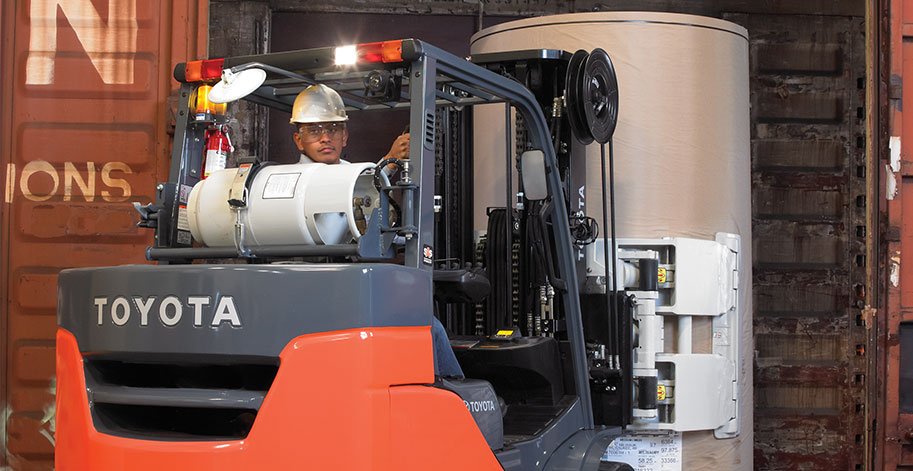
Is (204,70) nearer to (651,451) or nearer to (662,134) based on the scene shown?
(662,134)

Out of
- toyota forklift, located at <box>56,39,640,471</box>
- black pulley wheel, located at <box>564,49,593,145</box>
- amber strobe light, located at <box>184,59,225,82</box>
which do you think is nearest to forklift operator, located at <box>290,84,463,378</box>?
toyota forklift, located at <box>56,39,640,471</box>

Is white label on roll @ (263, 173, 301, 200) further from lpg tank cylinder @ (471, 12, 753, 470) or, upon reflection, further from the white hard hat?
lpg tank cylinder @ (471, 12, 753, 470)

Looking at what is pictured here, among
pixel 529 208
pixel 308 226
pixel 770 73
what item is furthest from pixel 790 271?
pixel 308 226

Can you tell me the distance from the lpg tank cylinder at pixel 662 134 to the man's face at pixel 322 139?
1.66 meters

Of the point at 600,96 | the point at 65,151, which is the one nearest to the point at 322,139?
the point at 600,96

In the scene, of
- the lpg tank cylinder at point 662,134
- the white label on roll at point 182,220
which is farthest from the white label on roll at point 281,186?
the lpg tank cylinder at point 662,134

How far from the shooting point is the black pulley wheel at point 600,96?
508 centimetres

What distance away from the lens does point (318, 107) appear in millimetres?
4219

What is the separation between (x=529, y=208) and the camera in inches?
196

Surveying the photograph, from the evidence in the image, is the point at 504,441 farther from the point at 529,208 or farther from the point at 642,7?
the point at 642,7

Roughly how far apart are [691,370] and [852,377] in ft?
8.51

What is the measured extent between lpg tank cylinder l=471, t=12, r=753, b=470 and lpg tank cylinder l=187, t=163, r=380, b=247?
2.07 metres

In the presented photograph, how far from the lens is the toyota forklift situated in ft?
11.2

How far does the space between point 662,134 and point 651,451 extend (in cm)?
167
